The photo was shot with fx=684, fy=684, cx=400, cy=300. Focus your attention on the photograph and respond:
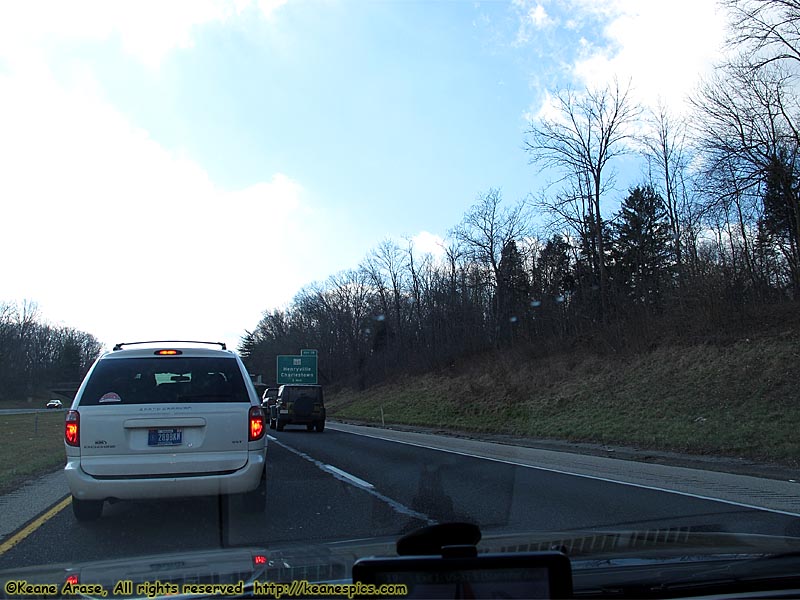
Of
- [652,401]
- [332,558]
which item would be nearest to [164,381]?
[332,558]

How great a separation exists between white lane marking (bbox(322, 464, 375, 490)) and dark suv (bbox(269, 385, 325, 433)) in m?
14.8

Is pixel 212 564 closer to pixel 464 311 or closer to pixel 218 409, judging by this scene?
pixel 218 409

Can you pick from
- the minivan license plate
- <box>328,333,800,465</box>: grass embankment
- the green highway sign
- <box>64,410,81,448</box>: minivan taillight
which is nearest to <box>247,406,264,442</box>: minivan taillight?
the minivan license plate

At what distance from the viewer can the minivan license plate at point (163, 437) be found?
711 cm

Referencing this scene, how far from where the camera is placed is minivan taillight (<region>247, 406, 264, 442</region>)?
24.4ft

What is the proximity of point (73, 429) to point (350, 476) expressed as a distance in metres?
5.69

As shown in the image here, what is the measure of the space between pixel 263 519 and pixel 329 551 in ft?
12.0

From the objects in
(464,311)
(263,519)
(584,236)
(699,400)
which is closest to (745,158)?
(699,400)

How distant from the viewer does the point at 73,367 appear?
10838 cm

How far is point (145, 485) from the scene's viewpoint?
22.9 feet

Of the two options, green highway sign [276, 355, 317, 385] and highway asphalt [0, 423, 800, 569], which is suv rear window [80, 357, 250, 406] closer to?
highway asphalt [0, 423, 800, 569]

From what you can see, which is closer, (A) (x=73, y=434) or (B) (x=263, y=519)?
(A) (x=73, y=434)

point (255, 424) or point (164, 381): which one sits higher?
point (164, 381)

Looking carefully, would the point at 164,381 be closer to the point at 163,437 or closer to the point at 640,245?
the point at 163,437
